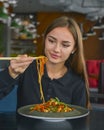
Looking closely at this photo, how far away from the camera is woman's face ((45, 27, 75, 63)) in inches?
58.3

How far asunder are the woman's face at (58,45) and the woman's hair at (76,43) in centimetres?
3

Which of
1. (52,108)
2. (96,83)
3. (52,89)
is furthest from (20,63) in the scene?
(96,83)

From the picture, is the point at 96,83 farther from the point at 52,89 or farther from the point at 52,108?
the point at 52,108

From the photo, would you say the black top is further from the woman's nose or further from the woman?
the woman's nose

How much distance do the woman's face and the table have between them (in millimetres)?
310

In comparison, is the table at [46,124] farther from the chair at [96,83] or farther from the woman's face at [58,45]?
the chair at [96,83]

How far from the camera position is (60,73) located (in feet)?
5.59

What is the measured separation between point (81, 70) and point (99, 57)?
857 centimetres

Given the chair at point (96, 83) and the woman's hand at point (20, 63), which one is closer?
the woman's hand at point (20, 63)

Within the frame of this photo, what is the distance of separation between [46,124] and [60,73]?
529 mm

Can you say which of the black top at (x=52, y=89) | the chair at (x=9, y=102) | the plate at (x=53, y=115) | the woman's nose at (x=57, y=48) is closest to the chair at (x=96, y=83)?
the black top at (x=52, y=89)

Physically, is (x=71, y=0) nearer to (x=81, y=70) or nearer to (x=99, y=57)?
(x=99, y=57)

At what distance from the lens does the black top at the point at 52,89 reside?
1.63 metres

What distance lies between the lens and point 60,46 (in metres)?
1.48
